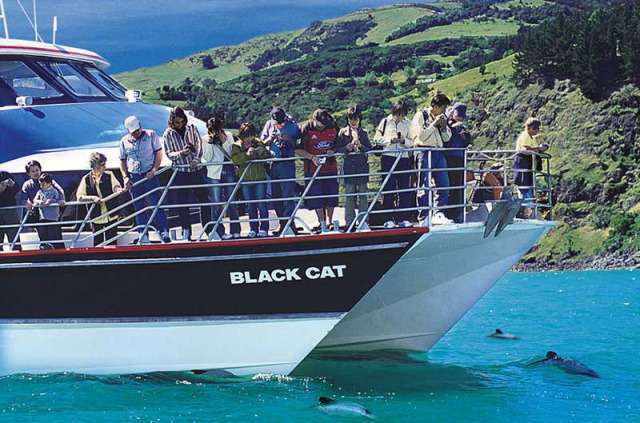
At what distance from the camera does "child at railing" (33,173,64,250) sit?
1005 cm

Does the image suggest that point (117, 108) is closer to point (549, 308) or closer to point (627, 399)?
point (627, 399)

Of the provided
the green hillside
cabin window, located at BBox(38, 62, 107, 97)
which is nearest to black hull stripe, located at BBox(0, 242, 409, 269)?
cabin window, located at BBox(38, 62, 107, 97)

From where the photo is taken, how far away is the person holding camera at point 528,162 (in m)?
10.4

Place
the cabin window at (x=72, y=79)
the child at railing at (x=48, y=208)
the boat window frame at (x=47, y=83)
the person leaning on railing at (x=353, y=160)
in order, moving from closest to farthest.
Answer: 1. the person leaning on railing at (x=353, y=160)
2. the child at railing at (x=48, y=208)
3. the boat window frame at (x=47, y=83)
4. the cabin window at (x=72, y=79)

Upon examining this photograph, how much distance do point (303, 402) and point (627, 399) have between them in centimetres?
388

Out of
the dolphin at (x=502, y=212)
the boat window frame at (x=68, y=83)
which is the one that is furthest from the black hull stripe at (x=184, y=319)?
the boat window frame at (x=68, y=83)

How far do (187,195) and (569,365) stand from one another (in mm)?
5859

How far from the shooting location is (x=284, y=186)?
9.98m

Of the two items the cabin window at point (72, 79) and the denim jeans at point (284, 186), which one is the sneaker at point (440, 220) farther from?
the cabin window at point (72, 79)

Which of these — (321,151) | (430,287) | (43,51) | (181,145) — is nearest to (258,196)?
(321,151)

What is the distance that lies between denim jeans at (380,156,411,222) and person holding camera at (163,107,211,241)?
2.03 meters

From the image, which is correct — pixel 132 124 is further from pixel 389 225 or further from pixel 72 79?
pixel 72 79

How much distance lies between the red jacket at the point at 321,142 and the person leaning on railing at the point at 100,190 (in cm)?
211

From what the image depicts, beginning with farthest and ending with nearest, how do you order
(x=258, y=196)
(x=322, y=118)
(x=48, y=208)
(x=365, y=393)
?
(x=365, y=393) → (x=48, y=208) → (x=322, y=118) → (x=258, y=196)
